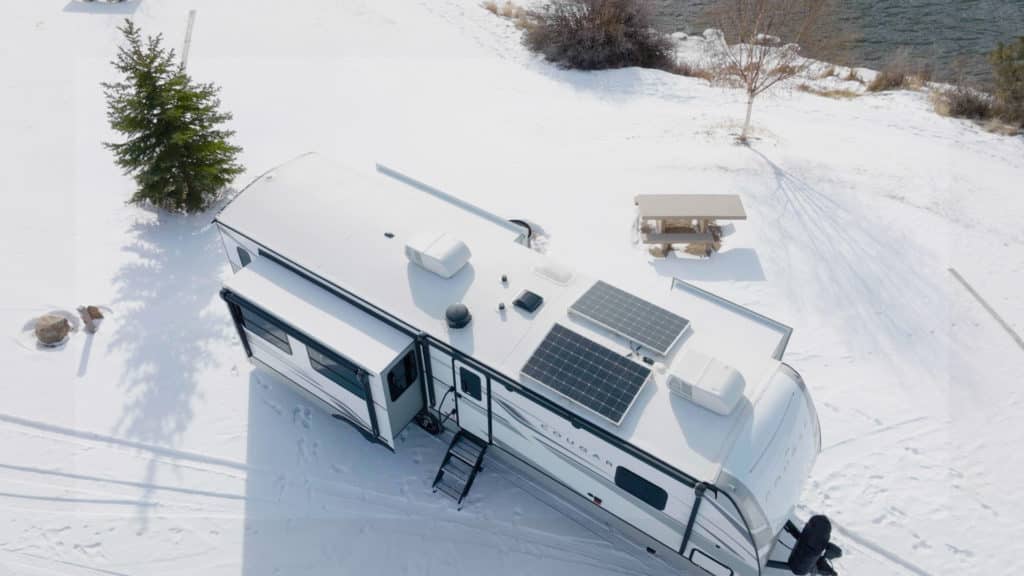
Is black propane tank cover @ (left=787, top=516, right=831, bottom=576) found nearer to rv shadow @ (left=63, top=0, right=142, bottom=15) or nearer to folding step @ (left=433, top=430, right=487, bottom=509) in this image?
folding step @ (left=433, top=430, right=487, bottom=509)

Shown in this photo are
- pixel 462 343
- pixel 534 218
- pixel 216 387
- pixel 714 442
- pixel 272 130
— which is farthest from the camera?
pixel 272 130

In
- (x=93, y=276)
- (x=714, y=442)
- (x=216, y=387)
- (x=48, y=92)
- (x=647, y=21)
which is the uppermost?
(x=647, y=21)

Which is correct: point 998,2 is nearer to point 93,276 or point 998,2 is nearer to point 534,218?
point 534,218

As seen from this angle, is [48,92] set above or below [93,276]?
above

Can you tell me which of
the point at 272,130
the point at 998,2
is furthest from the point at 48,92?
the point at 998,2

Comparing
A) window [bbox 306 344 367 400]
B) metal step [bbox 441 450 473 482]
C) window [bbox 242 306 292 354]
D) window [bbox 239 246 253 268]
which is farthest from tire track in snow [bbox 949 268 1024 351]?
window [bbox 239 246 253 268]

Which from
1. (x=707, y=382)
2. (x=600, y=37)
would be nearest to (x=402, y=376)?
(x=707, y=382)

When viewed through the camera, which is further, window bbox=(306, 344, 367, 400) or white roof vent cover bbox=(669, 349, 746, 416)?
window bbox=(306, 344, 367, 400)
